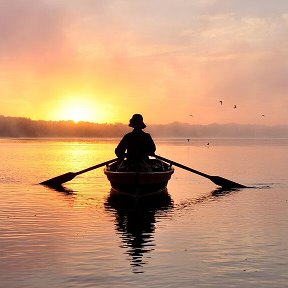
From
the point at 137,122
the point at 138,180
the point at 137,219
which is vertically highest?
the point at 137,122

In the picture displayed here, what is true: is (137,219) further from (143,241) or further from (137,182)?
(143,241)

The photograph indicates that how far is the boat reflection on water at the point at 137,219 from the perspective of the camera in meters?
16.6

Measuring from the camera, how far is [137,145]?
93.3 feet

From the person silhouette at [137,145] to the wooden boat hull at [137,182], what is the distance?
46 cm

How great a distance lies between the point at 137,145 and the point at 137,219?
19.5 feet

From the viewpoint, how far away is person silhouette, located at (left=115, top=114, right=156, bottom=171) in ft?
93.1

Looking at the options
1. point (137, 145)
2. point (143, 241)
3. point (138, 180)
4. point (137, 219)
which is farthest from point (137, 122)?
point (143, 241)

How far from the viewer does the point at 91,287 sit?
41.6ft

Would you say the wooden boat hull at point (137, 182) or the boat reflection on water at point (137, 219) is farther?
the wooden boat hull at point (137, 182)

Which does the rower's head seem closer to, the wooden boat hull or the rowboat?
the rowboat

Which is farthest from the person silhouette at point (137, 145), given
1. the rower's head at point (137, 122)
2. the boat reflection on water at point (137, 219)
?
the boat reflection on water at point (137, 219)

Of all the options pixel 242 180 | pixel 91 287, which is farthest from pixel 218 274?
pixel 242 180

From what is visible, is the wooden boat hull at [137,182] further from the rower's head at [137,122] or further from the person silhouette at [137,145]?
the rower's head at [137,122]

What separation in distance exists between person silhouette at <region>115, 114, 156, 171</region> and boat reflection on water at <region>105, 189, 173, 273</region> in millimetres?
1875
